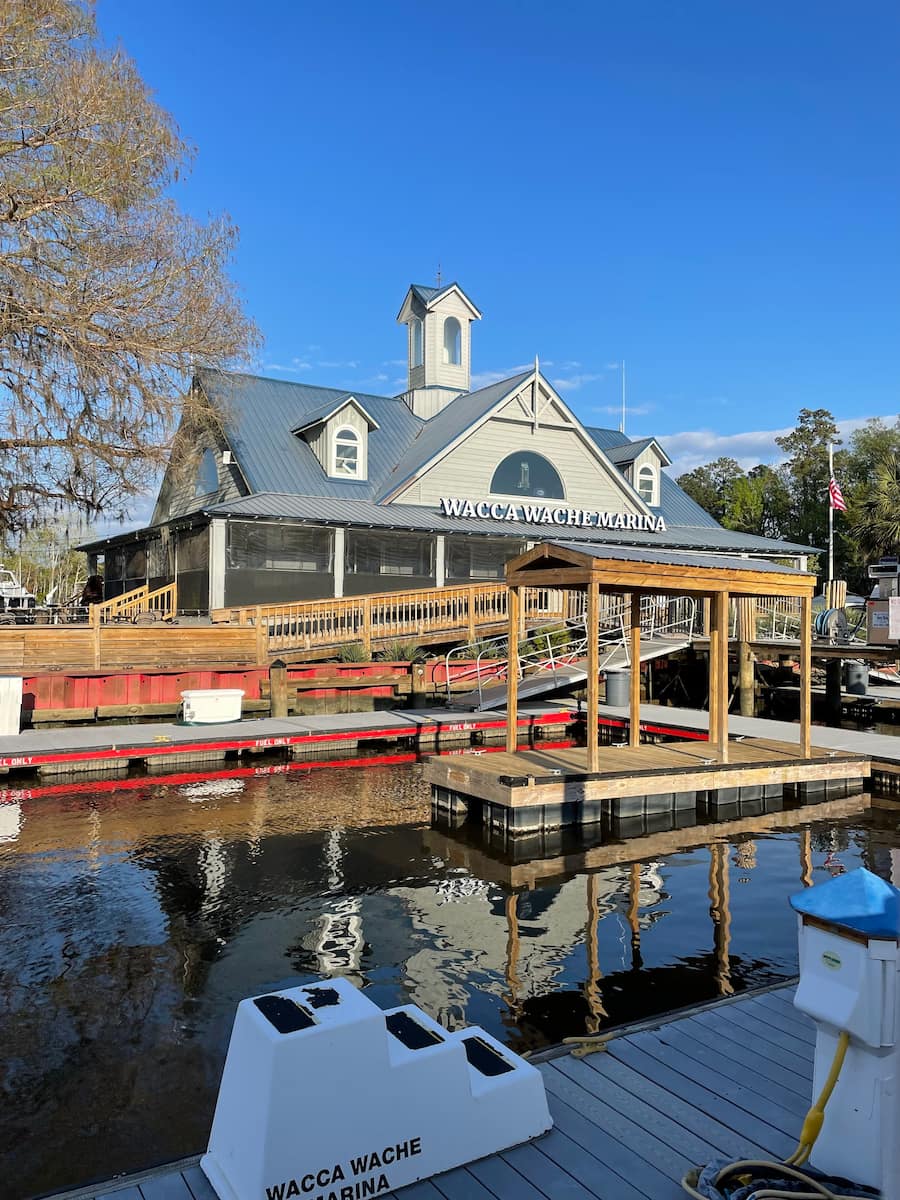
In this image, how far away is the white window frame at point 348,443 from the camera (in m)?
28.4

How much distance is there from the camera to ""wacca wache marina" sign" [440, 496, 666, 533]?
28219 mm

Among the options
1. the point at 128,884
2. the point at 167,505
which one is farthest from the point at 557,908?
the point at 167,505

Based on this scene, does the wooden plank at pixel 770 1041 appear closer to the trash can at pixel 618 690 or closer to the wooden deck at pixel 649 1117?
the wooden deck at pixel 649 1117

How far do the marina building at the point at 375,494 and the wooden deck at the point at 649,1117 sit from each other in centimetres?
2094

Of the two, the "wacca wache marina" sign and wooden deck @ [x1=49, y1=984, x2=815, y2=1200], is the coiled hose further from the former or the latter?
the "wacca wache marina" sign

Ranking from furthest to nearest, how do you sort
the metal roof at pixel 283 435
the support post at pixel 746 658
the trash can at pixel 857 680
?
1. the metal roof at pixel 283 435
2. the trash can at pixel 857 680
3. the support post at pixel 746 658

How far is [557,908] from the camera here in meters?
8.73

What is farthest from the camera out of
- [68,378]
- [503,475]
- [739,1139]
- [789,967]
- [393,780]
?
[503,475]

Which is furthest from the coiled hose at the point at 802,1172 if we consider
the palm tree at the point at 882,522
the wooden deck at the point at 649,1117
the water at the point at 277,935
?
the palm tree at the point at 882,522

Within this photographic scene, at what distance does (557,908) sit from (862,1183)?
18.5 ft

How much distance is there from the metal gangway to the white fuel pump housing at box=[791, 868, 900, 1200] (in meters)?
14.4

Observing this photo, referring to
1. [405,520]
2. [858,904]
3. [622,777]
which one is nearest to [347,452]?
[405,520]

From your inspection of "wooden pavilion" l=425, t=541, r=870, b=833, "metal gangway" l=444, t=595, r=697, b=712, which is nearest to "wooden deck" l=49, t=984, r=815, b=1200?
"wooden pavilion" l=425, t=541, r=870, b=833

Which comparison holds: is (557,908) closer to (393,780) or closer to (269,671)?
(393,780)
